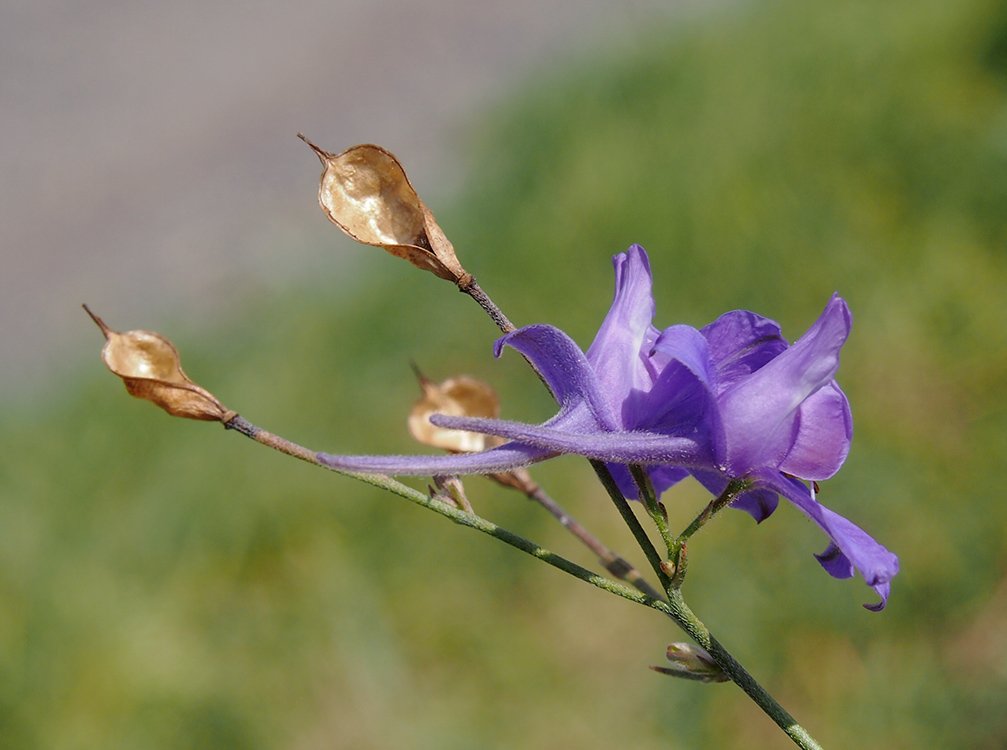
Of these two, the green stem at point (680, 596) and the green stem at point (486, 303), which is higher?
the green stem at point (486, 303)

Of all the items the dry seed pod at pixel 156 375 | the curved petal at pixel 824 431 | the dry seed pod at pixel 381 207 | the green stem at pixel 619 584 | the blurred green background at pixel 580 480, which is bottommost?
the dry seed pod at pixel 156 375

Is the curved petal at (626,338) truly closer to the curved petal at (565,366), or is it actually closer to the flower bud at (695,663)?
the curved petal at (565,366)

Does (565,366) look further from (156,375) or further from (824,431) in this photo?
(156,375)

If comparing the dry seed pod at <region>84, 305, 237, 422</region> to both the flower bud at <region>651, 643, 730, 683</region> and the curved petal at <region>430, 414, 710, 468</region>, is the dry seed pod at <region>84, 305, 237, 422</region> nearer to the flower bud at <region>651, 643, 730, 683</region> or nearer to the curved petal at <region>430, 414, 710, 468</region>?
the curved petal at <region>430, 414, 710, 468</region>

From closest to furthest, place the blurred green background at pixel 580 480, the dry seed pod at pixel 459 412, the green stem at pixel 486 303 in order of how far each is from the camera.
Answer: the green stem at pixel 486 303 → the dry seed pod at pixel 459 412 → the blurred green background at pixel 580 480

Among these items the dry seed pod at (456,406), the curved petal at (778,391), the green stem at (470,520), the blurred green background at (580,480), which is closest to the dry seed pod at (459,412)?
the dry seed pod at (456,406)

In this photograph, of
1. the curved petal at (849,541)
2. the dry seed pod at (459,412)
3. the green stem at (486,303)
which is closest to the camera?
the curved petal at (849,541)
